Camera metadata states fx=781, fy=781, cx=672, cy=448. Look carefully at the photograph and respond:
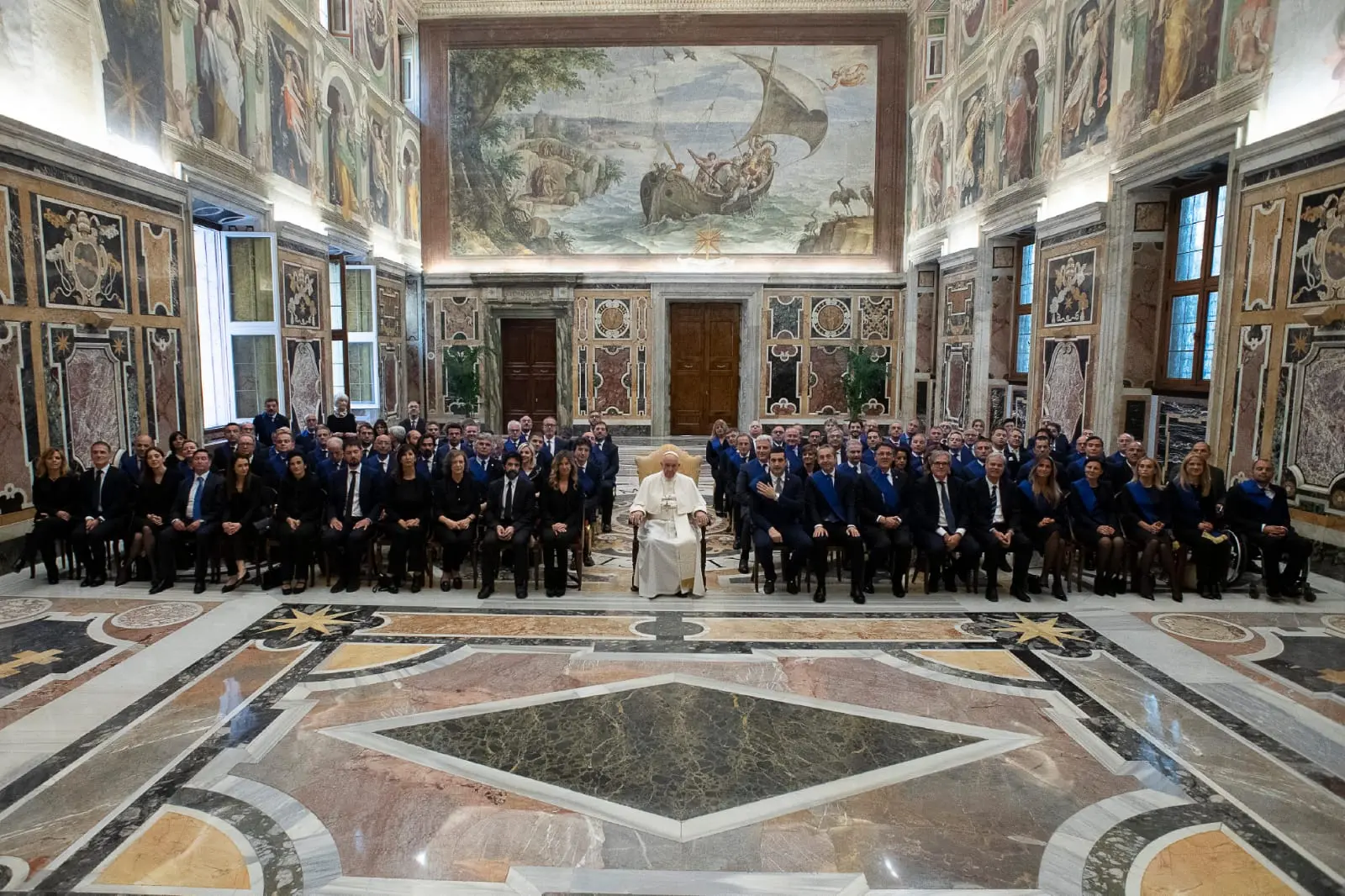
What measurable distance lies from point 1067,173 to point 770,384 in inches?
325

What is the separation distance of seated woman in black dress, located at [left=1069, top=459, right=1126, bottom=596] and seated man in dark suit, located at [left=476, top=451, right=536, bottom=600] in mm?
5016

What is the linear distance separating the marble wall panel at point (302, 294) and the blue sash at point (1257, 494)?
11457 mm

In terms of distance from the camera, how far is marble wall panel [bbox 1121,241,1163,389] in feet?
31.2

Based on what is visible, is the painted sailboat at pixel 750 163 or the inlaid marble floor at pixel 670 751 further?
the painted sailboat at pixel 750 163

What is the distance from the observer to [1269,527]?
665 centimetres

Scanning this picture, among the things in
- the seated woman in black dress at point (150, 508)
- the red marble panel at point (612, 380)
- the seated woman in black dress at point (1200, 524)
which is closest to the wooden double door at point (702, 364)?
A: the red marble panel at point (612, 380)

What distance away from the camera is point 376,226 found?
50.5ft

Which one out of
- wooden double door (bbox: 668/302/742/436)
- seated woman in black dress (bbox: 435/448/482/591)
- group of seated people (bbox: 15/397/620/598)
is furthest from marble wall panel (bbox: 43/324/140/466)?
wooden double door (bbox: 668/302/742/436)

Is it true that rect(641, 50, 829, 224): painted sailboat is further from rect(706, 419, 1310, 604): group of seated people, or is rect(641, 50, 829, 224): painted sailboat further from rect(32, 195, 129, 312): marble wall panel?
rect(706, 419, 1310, 604): group of seated people

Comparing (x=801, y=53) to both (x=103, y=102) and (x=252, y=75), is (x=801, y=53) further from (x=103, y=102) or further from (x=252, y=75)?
(x=103, y=102)

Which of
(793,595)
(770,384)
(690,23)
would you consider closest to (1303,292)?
(793,595)

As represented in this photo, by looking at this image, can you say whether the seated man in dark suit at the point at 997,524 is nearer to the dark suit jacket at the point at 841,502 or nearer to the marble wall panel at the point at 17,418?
the dark suit jacket at the point at 841,502

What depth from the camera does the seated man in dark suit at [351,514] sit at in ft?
23.2

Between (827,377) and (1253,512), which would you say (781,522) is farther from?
(827,377)
